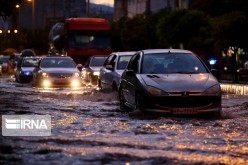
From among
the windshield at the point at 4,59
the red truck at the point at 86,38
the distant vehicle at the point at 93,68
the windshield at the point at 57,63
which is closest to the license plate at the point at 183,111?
the windshield at the point at 57,63

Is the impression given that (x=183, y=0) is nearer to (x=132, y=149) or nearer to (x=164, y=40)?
(x=164, y=40)

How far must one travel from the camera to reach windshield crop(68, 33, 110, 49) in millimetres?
40188

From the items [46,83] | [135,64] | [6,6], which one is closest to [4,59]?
[46,83]

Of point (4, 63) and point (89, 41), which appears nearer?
point (89, 41)

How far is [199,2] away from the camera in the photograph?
274 ft

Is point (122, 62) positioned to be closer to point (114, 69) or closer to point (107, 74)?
point (114, 69)

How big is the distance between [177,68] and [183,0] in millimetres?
92492

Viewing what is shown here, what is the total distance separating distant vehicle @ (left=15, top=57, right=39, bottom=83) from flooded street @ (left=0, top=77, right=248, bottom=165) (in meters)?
23.1

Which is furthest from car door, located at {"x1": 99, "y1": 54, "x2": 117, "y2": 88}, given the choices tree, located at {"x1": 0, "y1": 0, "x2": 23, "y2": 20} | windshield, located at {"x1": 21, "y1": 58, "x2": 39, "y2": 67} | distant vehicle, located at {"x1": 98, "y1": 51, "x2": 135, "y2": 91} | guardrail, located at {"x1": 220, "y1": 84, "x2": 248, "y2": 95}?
windshield, located at {"x1": 21, "y1": 58, "x2": 39, "y2": 67}

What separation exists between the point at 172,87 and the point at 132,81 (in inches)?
63.1

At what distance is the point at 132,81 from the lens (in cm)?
1622

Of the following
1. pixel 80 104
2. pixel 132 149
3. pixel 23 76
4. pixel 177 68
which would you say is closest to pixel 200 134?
pixel 132 149

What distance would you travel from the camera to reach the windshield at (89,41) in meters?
40.2

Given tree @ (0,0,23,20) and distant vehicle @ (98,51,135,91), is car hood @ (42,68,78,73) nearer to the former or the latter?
distant vehicle @ (98,51,135,91)
